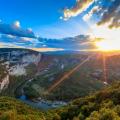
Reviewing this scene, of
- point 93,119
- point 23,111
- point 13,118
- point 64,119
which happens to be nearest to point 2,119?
point 13,118

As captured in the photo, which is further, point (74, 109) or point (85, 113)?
point (74, 109)

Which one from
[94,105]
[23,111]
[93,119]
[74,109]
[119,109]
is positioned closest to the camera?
[93,119]

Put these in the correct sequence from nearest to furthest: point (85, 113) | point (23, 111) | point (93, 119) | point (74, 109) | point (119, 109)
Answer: point (93, 119) < point (119, 109) < point (85, 113) < point (74, 109) < point (23, 111)

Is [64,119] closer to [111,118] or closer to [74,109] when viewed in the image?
[74,109]

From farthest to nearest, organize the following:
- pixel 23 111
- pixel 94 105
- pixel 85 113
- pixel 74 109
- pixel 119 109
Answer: pixel 23 111 < pixel 74 109 < pixel 94 105 < pixel 85 113 < pixel 119 109

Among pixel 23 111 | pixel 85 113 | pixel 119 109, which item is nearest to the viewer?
pixel 119 109

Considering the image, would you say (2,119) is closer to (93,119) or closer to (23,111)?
(93,119)

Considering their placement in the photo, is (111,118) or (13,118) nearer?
(111,118)

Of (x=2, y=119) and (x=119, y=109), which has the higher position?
(x=119, y=109)

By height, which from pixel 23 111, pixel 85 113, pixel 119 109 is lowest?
pixel 23 111

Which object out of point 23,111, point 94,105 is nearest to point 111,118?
point 94,105
